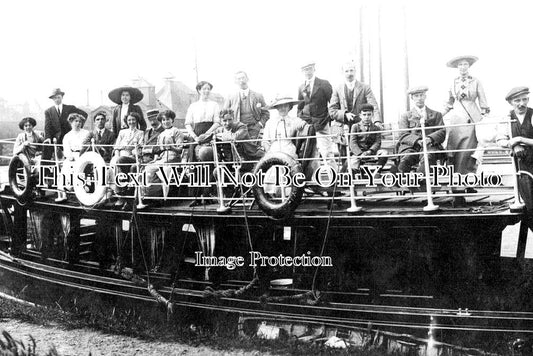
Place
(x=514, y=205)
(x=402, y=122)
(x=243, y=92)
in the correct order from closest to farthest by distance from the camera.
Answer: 1. (x=514, y=205)
2. (x=402, y=122)
3. (x=243, y=92)

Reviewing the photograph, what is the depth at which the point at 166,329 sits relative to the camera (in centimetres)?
598

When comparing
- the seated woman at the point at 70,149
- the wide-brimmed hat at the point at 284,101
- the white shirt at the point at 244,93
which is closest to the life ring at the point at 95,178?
the seated woman at the point at 70,149

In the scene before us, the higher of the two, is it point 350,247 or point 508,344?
point 350,247

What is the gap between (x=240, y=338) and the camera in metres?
5.59

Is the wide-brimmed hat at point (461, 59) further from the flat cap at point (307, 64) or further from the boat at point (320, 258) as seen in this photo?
the flat cap at point (307, 64)

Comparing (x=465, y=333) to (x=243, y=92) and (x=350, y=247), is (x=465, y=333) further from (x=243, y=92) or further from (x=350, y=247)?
(x=243, y=92)

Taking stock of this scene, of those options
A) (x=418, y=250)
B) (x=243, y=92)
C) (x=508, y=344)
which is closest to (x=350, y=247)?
(x=418, y=250)

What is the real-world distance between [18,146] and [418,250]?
600 cm

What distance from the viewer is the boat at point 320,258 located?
4930 mm

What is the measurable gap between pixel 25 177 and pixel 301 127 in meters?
4.22

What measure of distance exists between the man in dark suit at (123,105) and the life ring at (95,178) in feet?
2.95

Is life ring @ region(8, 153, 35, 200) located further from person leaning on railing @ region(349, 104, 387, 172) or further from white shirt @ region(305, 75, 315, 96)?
person leaning on railing @ region(349, 104, 387, 172)

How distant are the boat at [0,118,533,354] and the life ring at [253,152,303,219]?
0.01 meters

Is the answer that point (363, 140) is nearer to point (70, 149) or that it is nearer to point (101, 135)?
point (101, 135)
